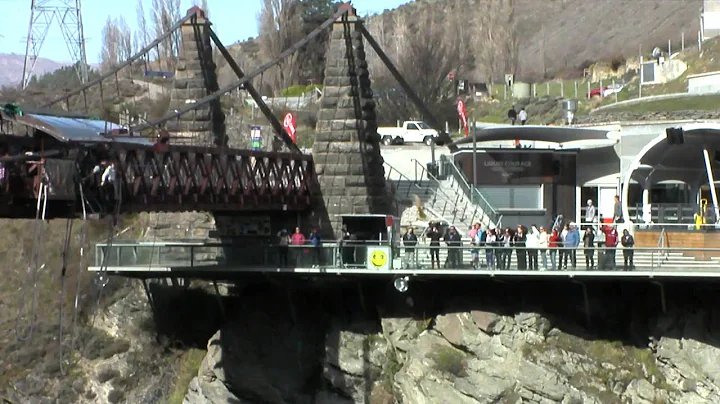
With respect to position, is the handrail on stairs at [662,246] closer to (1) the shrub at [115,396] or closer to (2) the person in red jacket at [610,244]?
(2) the person in red jacket at [610,244]

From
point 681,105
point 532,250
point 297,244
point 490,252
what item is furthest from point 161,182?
point 681,105

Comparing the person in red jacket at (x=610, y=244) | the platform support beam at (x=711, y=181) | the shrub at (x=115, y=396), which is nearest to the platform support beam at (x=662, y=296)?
the person in red jacket at (x=610, y=244)

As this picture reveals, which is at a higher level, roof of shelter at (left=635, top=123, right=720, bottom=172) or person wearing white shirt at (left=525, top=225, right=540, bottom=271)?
roof of shelter at (left=635, top=123, right=720, bottom=172)

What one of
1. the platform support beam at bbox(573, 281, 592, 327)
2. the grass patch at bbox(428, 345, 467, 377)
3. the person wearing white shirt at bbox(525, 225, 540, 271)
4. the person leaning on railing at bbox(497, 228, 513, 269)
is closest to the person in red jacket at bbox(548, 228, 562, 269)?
the person wearing white shirt at bbox(525, 225, 540, 271)

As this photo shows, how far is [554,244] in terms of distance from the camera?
4288 cm

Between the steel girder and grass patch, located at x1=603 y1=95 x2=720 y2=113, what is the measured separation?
97.5 feet

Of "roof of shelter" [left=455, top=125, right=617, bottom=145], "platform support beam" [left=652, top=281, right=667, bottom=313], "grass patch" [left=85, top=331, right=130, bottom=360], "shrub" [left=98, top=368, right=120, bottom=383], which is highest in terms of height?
"roof of shelter" [left=455, top=125, right=617, bottom=145]

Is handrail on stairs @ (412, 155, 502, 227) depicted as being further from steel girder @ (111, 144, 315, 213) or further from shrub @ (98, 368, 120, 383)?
shrub @ (98, 368, 120, 383)

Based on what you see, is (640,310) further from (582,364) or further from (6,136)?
(6,136)

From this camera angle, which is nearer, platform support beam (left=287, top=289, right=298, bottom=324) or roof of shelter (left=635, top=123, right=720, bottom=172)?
platform support beam (left=287, top=289, right=298, bottom=324)

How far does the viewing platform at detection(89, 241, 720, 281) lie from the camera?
4153cm

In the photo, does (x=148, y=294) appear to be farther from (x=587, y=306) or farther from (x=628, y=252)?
(x=628, y=252)

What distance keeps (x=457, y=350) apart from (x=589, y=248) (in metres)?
6.22

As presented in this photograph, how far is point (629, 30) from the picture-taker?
191250mm
